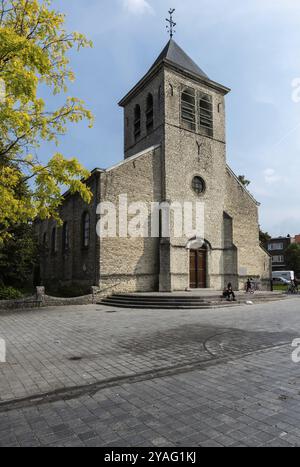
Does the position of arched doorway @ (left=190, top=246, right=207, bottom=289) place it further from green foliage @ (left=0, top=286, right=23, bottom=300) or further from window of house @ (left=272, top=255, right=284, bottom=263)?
window of house @ (left=272, top=255, right=284, bottom=263)

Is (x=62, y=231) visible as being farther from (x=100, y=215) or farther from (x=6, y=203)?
(x=6, y=203)

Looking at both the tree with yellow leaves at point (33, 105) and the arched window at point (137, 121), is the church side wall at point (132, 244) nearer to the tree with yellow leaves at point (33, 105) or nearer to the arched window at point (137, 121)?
the arched window at point (137, 121)

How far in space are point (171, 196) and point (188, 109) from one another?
21.2 ft

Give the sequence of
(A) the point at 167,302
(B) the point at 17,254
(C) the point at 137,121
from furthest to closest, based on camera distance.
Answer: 1. (C) the point at 137,121
2. (B) the point at 17,254
3. (A) the point at 167,302

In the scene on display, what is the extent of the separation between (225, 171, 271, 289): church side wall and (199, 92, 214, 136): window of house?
3.65m

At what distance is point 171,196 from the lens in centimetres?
2022

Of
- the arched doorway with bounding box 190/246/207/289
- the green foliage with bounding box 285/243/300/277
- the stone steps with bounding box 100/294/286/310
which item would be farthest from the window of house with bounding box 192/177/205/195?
the green foliage with bounding box 285/243/300/277

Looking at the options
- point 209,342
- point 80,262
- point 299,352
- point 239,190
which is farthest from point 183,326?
point 239,190

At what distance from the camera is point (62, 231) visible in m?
25.1

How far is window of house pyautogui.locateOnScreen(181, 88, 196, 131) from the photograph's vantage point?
2164cm

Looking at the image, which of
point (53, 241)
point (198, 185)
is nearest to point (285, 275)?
Result: point (198, 185)

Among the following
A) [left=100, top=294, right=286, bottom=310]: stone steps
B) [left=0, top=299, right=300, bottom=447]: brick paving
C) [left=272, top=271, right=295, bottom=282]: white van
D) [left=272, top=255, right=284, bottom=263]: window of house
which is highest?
[left=272, top=255, right=284, bottom=263]: window of house

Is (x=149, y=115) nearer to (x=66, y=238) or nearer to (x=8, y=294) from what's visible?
(x=66, y=238)

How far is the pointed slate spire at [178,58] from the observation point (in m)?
22.0
